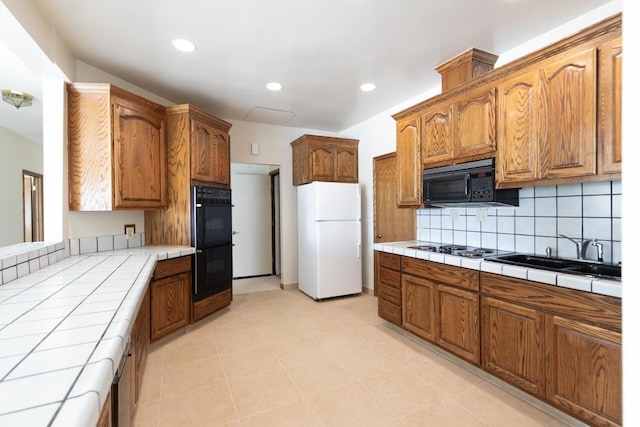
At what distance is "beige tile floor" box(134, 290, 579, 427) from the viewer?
1805 millimetres

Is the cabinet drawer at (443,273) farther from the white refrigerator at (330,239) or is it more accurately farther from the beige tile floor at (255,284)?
the beige tile floor at (255,284)

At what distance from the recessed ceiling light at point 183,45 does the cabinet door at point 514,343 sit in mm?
2954

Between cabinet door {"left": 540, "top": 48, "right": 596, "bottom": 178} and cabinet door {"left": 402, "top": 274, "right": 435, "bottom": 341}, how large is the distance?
1251mm

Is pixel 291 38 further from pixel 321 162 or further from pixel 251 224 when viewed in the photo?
pixel 251 224

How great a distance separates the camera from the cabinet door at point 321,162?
167 inches

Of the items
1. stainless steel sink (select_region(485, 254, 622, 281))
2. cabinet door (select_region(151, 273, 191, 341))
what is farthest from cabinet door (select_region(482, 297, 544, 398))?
cabinet door (select_region(151, 273, 191, 341))

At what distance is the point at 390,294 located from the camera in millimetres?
3018

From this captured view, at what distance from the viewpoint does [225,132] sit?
3.65m

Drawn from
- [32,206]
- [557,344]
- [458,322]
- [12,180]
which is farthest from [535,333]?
[32,206]

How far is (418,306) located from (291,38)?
2484 mm

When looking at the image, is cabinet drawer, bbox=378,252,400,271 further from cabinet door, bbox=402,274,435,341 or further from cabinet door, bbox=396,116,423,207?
cabinet door, bbox=396,116,423,207

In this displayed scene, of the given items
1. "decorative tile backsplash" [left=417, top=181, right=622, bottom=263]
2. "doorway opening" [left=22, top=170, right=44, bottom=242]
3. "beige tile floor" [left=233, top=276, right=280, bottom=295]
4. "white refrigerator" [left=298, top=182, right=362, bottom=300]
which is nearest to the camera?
"decorative tile backsplash" [left=417, top=181, right=622, bottom=263]

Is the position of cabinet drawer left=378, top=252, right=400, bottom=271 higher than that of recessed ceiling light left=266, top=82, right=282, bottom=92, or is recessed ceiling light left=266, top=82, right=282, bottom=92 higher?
recessed ceiling light left=266, top=82, right=282, bottom=92
